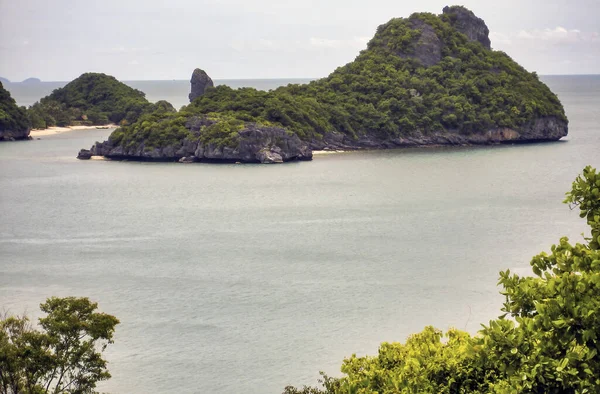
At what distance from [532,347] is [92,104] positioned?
4957 inches

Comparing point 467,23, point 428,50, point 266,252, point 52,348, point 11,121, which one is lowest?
point 266,252

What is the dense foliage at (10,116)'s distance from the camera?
93625 mm

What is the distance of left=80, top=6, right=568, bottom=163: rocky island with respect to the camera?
7288 cm

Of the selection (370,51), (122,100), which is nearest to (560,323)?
(370,51)

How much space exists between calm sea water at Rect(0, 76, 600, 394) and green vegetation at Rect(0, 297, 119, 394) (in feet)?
12.9

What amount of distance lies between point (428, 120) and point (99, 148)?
115 ft

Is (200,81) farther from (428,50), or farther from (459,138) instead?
(459,138)

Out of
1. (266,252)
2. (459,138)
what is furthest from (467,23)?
(266,252)

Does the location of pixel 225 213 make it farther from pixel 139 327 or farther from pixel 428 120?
pixel 428 120

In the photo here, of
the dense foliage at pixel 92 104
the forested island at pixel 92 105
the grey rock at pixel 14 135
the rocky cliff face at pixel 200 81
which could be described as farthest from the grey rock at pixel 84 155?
the dense foliage at pixel 92 104

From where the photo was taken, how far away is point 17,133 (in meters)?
96.8

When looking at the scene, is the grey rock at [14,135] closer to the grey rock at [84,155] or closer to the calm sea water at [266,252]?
the grey rock at [84,155]

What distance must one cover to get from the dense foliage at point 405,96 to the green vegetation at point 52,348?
58.7 m

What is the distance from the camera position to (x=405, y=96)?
89312mm
